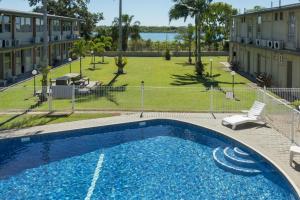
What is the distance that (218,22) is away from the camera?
7144cm

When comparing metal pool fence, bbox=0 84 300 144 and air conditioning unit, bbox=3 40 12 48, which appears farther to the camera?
air conditioning unit, bbox=3 40 12 48

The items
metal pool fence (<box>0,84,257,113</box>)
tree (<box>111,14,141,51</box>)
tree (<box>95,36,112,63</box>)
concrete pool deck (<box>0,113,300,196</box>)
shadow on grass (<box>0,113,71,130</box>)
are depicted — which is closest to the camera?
concrete pool deck (<box>0,113,300,196</box>)

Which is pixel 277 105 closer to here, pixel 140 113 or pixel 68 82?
pixel 140 113

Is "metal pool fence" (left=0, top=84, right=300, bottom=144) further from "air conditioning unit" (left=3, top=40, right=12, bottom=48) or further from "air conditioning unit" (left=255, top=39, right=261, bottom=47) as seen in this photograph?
"air conditioning unit" (left=255, top=39, right=261, bottom=47)

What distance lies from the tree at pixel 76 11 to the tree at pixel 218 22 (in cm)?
2141

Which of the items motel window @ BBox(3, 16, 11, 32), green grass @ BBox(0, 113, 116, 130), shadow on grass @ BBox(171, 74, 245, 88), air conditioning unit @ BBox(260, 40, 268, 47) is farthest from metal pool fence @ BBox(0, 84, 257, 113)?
motel window @ BBox(3, 16, 11, 32)

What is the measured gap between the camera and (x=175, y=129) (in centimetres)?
1953

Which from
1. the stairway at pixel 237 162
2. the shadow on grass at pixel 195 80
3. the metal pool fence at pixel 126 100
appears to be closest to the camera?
the stairway at pixel 237 162

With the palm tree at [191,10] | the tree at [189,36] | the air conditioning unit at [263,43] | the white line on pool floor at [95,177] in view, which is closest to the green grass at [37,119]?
the white line on pool floor at [95,177]

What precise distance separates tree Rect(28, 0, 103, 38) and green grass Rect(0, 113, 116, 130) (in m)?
55.9

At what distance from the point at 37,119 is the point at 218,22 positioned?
2209 inches

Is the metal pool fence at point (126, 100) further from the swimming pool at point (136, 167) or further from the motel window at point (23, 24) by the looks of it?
the motel window at point (23, 24)

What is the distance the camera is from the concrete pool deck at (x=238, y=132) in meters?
13.6

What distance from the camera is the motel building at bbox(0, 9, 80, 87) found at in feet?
112
